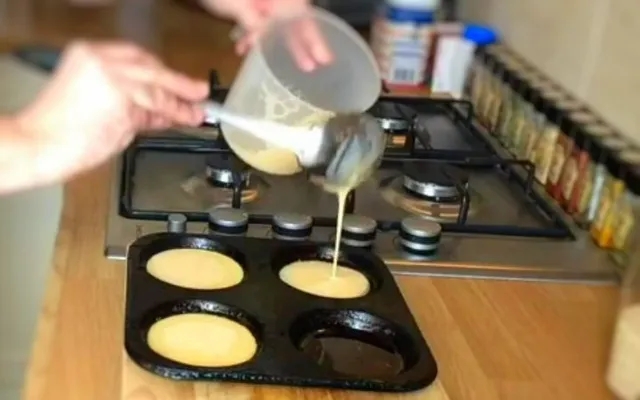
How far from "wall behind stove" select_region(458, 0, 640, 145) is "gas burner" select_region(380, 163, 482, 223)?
20cm

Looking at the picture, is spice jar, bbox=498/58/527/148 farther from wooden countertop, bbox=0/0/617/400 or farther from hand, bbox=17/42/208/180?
hand, bbox=17/42/208/180

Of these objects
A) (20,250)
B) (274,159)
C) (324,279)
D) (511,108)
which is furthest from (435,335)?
(20,250)

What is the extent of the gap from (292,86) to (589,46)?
0.49m

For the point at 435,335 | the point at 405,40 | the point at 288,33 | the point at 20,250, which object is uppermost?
the point at 288,33

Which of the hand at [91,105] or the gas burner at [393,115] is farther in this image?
the gas burner at [393,115]

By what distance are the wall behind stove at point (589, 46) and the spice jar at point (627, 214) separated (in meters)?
0.09

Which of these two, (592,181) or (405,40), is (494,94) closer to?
(405,40)

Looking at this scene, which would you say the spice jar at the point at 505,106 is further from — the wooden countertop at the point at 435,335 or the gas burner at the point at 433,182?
the wooden countertop at the point at 435,335

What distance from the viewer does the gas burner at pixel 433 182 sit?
1.29 metres

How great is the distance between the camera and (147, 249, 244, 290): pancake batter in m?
1.00

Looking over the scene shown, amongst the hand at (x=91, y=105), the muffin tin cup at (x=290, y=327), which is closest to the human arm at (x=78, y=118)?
the hand at (x=91, y=105)

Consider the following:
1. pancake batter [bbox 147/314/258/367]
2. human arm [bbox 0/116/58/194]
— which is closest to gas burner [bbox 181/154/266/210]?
pancake batter [bbox 147/314/258/367]

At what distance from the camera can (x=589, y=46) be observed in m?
1.43

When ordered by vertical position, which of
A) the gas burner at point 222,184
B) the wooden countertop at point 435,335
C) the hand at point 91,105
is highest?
the hand at point 91,105
